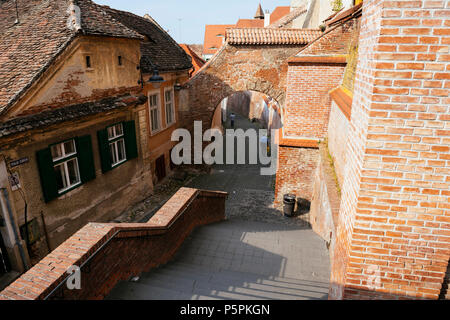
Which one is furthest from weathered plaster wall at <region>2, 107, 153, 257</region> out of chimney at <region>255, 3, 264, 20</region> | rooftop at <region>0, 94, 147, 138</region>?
chimney at <region>255, 3, 264, 20</region>

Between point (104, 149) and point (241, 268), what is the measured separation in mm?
5816

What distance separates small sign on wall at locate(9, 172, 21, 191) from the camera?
6.47 m

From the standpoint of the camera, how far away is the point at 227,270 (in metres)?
5.64

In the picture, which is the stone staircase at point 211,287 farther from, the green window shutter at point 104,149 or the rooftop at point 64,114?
the green window shutter at point 104,149

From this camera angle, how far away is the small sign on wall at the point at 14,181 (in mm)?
6474

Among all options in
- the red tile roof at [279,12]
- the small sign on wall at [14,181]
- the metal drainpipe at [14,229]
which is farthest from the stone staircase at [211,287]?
the red tile roof at [279,12]

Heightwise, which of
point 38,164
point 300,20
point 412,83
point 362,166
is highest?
point 300,20

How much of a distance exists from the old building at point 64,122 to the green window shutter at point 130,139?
35 mm

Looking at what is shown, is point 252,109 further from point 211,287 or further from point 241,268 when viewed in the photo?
point 211,287

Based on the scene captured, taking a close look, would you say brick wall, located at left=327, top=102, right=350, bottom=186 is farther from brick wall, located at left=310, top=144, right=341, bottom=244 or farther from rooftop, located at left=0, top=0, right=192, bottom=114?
rooftop, located at left=0, top=0, right=192, bottom=114

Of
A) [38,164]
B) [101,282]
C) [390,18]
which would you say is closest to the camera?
[390,18]
